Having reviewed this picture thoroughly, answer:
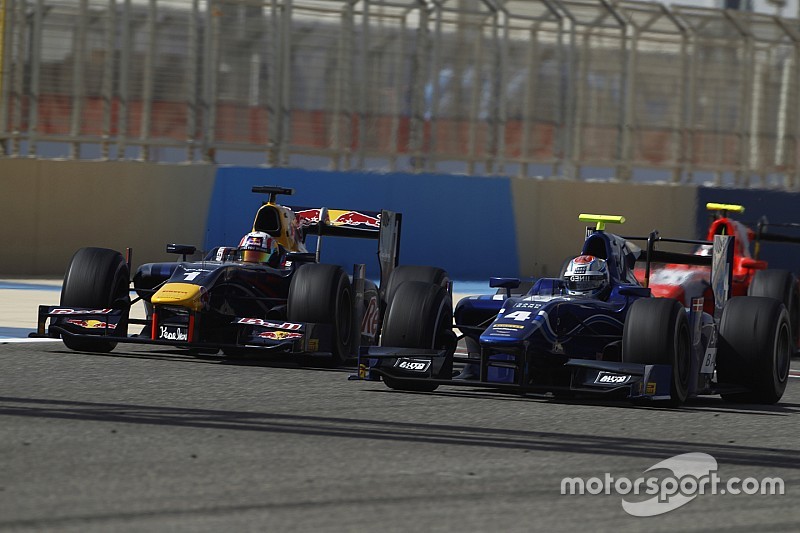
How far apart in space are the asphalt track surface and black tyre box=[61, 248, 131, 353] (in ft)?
3.63

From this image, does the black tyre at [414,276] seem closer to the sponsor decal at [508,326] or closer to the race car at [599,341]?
the race car at [599,341]

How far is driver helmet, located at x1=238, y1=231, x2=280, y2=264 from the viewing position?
13.4 m

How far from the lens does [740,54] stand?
2661 centimetres

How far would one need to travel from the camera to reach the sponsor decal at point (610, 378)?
9.93 metres

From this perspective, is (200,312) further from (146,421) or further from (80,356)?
(146,421)

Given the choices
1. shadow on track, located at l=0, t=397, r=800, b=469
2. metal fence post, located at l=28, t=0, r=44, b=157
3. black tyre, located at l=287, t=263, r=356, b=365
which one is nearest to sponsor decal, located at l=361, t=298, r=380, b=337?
black tyre, located at l=287, t=263, r=356, b=365

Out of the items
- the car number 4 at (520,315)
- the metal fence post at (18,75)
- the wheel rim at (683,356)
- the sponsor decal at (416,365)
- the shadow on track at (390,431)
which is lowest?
the shadow on track at (390,431)

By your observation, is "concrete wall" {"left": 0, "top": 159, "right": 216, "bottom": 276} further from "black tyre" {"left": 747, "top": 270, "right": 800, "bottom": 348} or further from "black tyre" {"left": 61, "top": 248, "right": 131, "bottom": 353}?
"black tyre" {"left": 747, "top": 270, "right": 800, "bottom": 348}

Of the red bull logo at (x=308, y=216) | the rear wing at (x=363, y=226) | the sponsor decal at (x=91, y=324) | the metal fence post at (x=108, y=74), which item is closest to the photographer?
the sponsor decal at (x=91, y=324)

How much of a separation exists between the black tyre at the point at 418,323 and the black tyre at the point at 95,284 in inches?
108

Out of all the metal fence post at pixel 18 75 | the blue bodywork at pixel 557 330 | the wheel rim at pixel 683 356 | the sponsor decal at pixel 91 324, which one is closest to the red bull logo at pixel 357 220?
the blue bodywork at pixel 557 330

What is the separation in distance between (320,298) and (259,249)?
1292 millimetres

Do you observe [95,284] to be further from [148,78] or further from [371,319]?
[148,78]

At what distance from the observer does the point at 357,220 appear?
45.7ft
